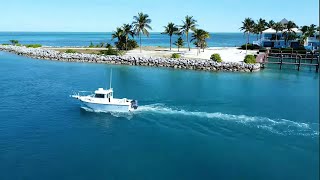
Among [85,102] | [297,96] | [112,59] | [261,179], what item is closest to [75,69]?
[112,59]

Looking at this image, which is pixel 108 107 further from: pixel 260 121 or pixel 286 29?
pixel 286 29

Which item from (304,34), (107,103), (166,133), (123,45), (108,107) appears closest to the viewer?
(166,133)

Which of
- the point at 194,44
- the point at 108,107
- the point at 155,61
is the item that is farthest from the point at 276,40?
the point at 108,107

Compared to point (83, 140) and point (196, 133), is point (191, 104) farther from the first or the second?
point (83, 140)

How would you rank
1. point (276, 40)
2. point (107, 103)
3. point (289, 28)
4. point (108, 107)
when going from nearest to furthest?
point (107, 103) < point (108, 107) < point (289, 28) < point (276, 40)

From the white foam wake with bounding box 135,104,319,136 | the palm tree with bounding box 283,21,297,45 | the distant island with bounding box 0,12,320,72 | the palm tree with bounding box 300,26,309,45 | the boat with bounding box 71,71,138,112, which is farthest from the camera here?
the palm tree with bounding box 300,26,309,45

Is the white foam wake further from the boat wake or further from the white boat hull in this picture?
the white boat hull

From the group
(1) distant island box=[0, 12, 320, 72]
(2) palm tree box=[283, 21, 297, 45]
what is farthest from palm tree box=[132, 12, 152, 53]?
(2) palm tree box=[283, 21, 297, 45]
